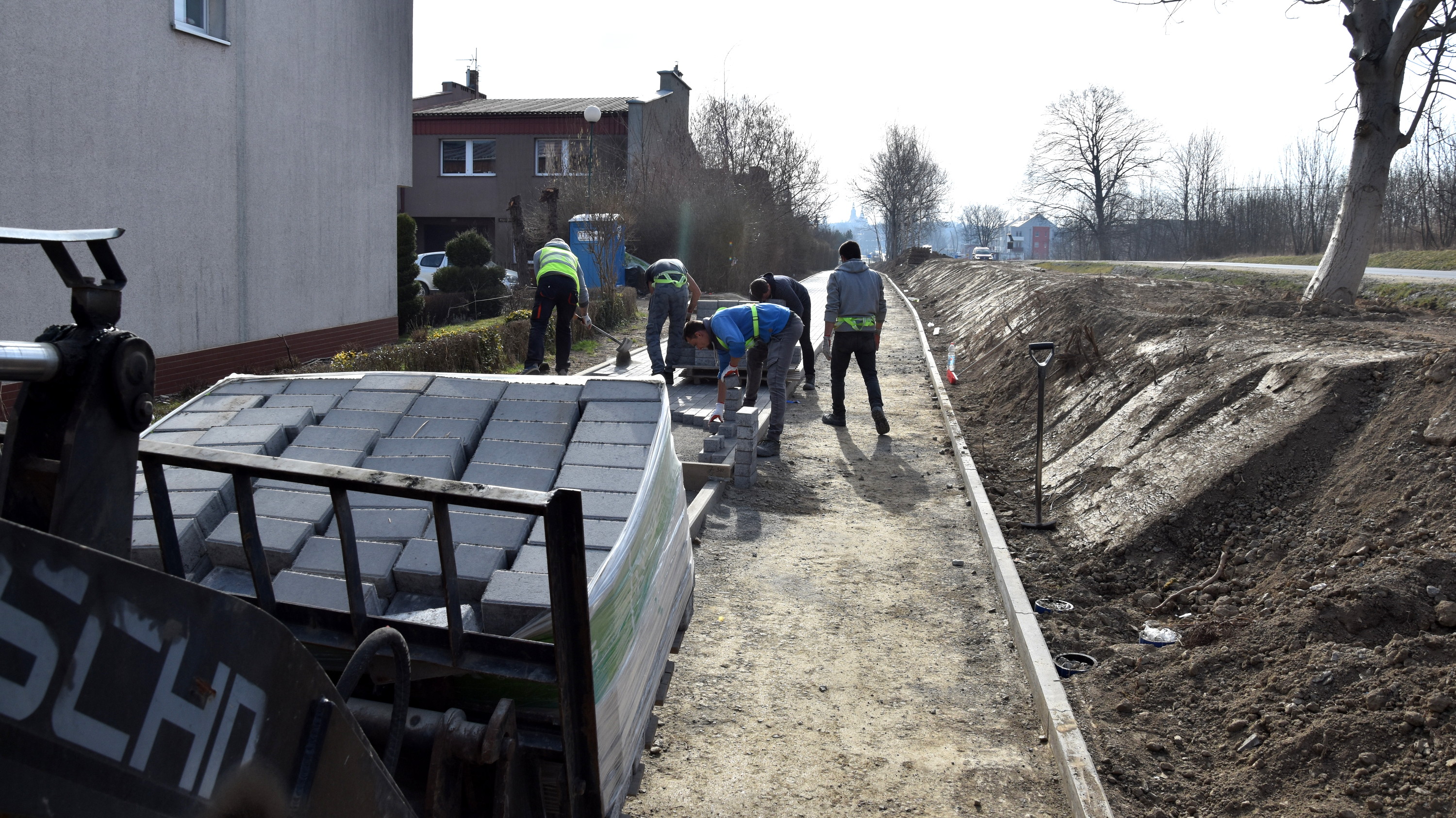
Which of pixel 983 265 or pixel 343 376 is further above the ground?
pixel 983 265

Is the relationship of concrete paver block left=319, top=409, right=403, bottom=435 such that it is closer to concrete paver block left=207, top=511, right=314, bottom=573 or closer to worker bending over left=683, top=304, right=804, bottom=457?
concrete paver block left=207, top=511, right=314, bottom=573

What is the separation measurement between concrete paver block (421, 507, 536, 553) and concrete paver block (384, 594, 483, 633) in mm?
234

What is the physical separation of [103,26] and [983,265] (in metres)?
32.9

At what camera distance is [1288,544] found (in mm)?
5105

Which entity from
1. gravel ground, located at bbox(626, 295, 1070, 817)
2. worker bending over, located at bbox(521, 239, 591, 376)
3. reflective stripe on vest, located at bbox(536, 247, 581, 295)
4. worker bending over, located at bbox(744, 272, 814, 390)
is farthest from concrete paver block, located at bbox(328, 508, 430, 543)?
reflective stripe on vest, located at bbox(536, 247, 581, 295)

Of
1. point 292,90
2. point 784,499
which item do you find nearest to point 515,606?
point 784,499

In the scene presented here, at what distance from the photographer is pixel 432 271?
27.8m

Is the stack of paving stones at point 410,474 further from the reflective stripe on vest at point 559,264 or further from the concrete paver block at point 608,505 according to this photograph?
the reflective stripe on vest at point 559,264

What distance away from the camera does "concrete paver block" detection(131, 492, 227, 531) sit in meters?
3.39

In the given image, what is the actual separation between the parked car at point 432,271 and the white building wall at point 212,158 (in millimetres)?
9977

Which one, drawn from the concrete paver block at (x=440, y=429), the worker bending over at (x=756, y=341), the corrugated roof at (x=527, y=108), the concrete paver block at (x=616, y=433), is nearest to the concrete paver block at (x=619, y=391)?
the concrete paver block at (x=616, y=433)

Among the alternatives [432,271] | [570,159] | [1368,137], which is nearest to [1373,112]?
[1368,137]

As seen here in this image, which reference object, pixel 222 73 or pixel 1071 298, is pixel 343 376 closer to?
pixel 222 73

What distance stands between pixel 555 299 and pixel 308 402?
22.0ft
